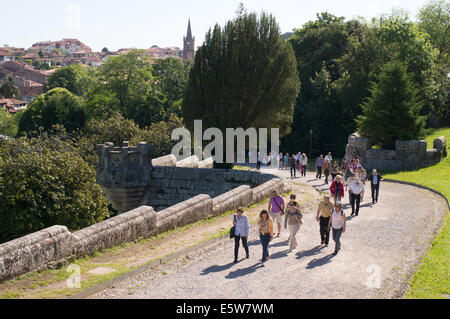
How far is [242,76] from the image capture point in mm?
29141

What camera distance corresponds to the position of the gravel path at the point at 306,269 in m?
9.54

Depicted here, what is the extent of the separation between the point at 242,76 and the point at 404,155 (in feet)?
34.3

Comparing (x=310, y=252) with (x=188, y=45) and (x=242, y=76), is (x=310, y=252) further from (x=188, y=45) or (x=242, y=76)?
(x=188, y=45)

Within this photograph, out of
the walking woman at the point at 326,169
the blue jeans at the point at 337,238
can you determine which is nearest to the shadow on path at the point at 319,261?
the blue jeans at the point at 337,238

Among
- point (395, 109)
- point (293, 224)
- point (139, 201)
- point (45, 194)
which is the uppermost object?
point (395, 109)

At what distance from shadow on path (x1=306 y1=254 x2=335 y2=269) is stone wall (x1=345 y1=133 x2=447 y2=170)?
18846 millimetres

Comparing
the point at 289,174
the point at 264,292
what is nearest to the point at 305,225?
the point at 264,292

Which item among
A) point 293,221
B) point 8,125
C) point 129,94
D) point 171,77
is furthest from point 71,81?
point 293,221

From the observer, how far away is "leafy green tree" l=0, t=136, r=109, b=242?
18.6m

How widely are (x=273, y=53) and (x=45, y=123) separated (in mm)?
39184

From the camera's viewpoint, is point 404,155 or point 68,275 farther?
point 404,155

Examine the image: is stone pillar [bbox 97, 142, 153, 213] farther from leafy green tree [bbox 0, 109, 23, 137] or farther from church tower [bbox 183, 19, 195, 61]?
church tower [bbox 183, 19, 195, 61]

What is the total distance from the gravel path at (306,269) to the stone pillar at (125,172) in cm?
967

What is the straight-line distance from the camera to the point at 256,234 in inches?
569
